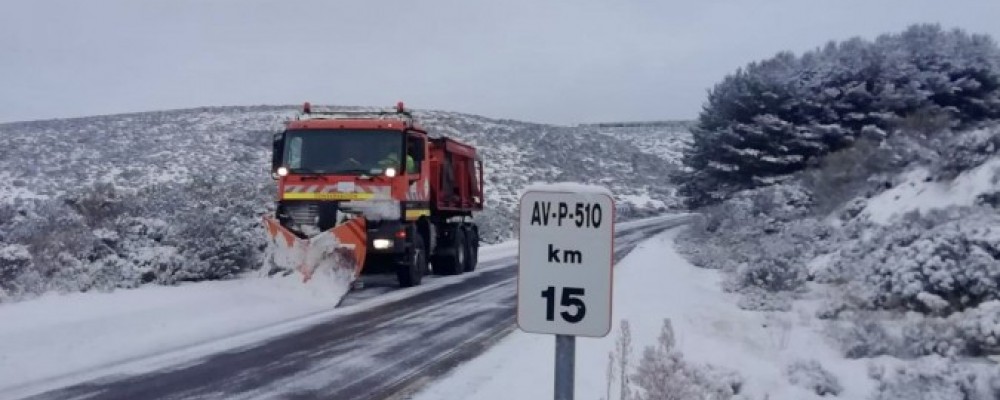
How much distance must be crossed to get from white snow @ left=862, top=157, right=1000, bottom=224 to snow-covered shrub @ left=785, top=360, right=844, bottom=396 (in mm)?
8882

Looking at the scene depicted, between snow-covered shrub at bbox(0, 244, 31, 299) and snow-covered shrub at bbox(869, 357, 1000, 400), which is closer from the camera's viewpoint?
snow-covered shrub at bbox(869, 357, 1000, 400)

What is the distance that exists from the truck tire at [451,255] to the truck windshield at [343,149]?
4.78m

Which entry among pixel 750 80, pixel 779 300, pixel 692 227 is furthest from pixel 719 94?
pixel 779 300

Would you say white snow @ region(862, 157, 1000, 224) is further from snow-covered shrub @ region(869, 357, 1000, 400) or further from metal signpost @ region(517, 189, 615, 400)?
metal signpost @ region(517, 189, 615, 400)

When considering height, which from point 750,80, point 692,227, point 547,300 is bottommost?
point 692,227

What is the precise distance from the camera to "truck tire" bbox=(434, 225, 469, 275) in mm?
20453

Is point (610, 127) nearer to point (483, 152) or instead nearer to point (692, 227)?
point (483, 152)

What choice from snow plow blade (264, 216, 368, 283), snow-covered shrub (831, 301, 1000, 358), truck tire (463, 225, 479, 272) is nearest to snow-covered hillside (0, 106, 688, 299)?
snow plow blade (264, 216, 368, 283)

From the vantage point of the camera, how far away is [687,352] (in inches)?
352

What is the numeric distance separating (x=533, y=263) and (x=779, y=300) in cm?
1055

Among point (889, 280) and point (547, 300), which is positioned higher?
point (547, 300)

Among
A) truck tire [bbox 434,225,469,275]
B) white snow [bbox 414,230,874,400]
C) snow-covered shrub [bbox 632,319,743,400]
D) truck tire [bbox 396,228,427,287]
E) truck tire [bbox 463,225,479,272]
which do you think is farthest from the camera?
truck tire [bbox 463,225,479,272]

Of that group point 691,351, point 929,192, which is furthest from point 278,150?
point 929,192

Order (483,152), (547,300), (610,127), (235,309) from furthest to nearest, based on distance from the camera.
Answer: (610,127), (483,152), (235,309), (547,300)
